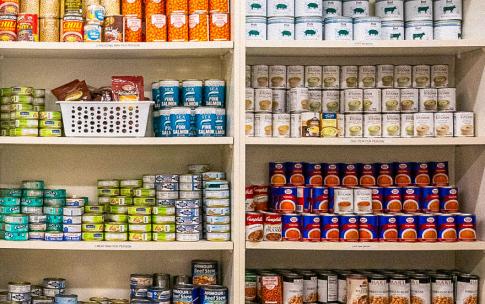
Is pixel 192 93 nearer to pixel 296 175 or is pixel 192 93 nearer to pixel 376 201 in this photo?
pixel 296 175

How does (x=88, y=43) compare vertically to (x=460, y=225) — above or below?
above

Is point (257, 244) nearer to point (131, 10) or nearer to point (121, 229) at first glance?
point (121, 229)

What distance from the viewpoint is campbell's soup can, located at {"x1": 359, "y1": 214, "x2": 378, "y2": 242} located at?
2.97m

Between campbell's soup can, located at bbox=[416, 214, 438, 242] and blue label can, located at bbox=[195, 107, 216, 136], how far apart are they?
1.01 meters

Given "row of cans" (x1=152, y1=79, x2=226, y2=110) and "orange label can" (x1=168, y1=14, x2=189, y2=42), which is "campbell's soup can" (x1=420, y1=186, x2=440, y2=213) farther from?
"orange label can" (x1=168, y1=14, x2=189, y2=42)

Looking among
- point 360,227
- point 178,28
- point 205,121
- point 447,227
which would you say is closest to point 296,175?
point 360,227

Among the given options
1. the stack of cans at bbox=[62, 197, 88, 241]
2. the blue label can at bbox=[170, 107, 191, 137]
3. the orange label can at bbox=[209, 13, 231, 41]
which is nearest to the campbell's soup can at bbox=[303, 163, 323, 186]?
the blue label can at bbox=[170, 107, 191, 137]

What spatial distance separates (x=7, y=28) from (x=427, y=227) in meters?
2.09

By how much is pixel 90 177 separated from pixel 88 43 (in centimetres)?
74

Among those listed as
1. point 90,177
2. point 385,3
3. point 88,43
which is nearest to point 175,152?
Answer: point 90,177

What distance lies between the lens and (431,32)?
122 inches

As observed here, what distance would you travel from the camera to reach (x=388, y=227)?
2977 millimetres

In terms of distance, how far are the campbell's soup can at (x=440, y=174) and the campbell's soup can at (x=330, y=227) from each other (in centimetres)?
56

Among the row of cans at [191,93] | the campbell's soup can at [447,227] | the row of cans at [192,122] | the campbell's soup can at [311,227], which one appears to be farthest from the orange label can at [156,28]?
the campbell's soup can at [447,227]
